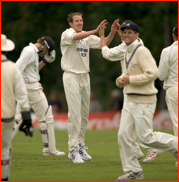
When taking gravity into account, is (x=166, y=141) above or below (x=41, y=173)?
above

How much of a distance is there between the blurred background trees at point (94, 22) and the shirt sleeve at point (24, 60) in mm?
15996

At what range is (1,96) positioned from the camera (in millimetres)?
8852

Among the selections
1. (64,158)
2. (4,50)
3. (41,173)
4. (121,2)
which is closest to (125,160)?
(41,173)

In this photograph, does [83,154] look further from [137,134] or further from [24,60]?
[137,134]

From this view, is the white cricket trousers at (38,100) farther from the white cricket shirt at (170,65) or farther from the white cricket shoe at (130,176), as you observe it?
the white cricket shoe at (130,176)

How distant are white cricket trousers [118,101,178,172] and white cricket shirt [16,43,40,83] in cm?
379

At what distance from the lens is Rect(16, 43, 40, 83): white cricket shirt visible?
41.7 ft

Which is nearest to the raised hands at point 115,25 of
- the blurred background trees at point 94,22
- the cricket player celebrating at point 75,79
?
the cricket player celebrating at point 75,79

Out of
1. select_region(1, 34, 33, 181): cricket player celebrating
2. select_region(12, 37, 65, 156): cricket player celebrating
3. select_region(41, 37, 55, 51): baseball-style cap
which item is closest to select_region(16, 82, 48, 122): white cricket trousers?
select_region(12, 37, 65, 156): cricket player celebrating

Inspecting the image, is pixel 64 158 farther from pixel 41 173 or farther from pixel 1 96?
pixel 1 96

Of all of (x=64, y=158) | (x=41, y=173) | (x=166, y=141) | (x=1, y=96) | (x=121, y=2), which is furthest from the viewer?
(x=121, y=2)

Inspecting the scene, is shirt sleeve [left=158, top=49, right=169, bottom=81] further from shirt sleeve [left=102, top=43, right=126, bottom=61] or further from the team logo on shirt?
the team logo on shirt

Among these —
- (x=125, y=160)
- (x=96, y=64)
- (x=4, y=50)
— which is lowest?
(x=96, y=64)

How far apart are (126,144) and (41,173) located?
1.78 metres
